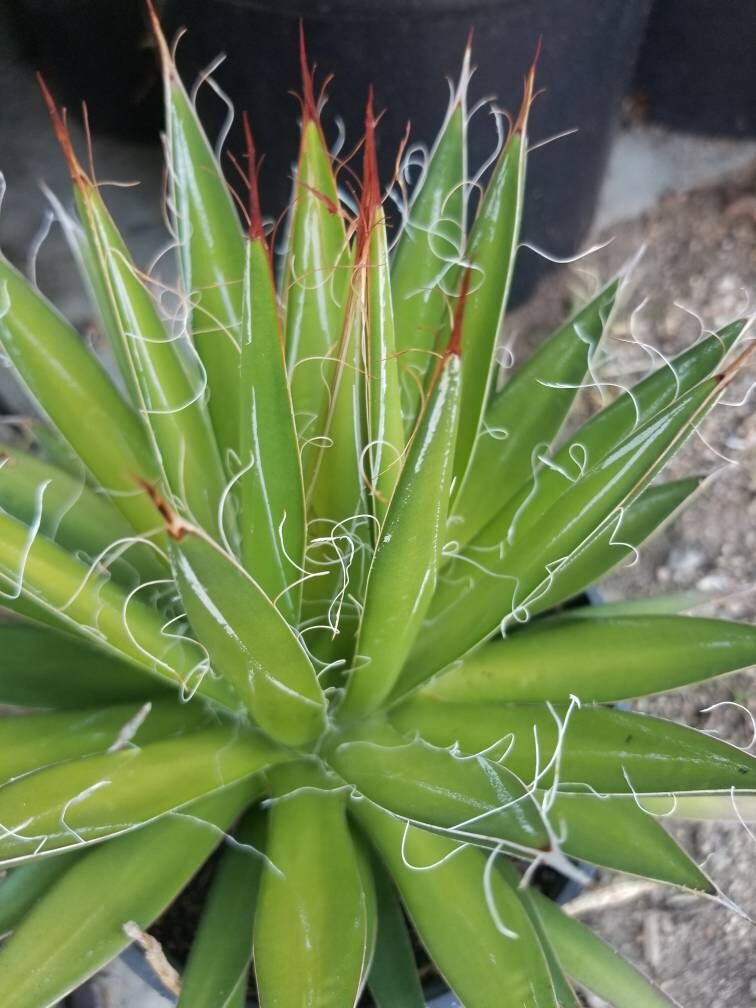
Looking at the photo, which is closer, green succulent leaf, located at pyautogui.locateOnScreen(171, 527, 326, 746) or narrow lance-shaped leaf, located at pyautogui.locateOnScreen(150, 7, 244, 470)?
green succulent leaf, located at pyautogui.locateOnScreen(171, 527, 326, 746)

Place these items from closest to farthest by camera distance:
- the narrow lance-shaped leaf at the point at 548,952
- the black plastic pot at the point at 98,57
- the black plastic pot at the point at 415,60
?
1. the narrow lance-shaped leaf at the point at 548,952
2. the black plastic pot at the point at 415,60
3. the black plastic pot at the point at 98,57

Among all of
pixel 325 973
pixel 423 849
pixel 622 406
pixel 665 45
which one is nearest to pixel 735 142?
pixel 665 45

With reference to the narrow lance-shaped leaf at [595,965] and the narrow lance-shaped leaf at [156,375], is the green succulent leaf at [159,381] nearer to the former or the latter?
the narrow lance-shaped leaf at [156,375]

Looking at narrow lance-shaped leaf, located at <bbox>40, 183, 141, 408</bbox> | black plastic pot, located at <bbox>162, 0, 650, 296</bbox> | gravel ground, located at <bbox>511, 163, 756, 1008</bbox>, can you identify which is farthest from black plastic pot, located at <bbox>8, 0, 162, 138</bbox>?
narrow lance-shaped leaf, located at <bbox>40, 183, 141, 408</bbox>

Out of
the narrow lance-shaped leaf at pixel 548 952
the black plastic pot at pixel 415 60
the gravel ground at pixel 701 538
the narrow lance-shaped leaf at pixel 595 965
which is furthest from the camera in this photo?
the black plastic pot at pixel 415 60

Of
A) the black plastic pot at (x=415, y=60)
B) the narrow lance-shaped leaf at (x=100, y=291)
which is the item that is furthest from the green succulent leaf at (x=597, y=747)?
the black plastic pot at (x=415, y=60)

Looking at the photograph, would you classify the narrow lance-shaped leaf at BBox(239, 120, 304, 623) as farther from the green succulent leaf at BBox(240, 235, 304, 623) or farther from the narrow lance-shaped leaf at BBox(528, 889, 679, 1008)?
the narrow lance-shaped leaf at BBox(528, 889, 679, 1008)

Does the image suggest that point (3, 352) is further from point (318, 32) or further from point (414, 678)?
point (318, 32)
